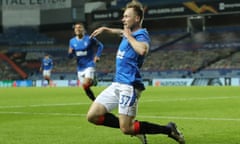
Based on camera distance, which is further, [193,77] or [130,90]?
[193,77]

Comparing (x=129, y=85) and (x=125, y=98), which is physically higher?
(x=129, y=85)

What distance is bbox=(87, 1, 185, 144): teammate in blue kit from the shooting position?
7.27m

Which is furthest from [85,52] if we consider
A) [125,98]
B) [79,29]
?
[125,98]

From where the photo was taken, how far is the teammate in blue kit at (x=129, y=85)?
286 inches

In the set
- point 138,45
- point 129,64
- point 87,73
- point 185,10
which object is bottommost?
point 87,73

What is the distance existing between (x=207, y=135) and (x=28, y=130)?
3.39m

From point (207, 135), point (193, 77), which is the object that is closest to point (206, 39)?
point (193, 77)

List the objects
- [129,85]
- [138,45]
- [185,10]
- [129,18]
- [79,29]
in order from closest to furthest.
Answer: [138,45] < [129,18] < [129,85] < [79,29] < [185,10]

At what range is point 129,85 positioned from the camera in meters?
7.41

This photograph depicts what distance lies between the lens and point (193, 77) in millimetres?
49312

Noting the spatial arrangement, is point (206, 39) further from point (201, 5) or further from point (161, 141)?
point (161, 141)

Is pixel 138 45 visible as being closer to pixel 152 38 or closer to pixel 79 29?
pixel 79 29

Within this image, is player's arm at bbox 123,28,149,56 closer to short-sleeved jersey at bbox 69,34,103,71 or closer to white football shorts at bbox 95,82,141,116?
white football shorts at bbox 95,82,141,116

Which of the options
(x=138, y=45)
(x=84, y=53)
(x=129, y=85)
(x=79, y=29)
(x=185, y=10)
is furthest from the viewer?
(x=185, y=10)
